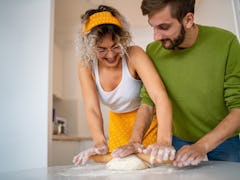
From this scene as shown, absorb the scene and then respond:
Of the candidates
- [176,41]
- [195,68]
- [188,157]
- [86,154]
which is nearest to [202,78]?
[195,68]

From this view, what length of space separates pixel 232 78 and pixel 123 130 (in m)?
0.52

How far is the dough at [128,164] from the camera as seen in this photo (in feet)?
2.55

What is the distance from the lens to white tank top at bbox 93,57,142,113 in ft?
3.69

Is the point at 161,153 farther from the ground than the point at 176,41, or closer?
closer

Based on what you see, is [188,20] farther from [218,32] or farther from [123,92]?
[123,92]

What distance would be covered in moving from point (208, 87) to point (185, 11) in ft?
0.98

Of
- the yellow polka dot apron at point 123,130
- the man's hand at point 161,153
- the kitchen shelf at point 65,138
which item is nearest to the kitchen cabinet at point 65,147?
the kitchen shelf at point 65,138

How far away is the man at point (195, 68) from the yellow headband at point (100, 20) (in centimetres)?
13

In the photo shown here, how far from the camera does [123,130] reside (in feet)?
4.05

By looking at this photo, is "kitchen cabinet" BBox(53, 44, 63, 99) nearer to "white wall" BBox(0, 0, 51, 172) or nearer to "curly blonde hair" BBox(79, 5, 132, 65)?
"white wall" BBox(0, 0, 51, 172)

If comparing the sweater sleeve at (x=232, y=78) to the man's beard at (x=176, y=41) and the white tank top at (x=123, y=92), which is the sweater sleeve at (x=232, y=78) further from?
the white tank top at (x=123, y=92)

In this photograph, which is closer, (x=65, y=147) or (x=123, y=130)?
(x=123, y=130)

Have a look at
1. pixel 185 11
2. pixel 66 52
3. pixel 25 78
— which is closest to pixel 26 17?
pixel 25 78

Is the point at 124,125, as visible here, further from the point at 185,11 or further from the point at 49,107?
the point at 49,107
